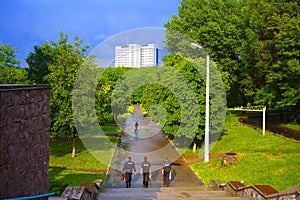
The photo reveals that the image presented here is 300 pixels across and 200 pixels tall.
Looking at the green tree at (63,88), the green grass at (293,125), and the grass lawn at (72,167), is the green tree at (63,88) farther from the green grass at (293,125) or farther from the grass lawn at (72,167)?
the green grass at (293,125)

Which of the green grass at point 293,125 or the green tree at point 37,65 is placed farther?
the green grass at point 293,125

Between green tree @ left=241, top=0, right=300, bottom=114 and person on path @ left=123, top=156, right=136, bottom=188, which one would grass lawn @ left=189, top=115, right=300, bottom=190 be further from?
green tree @ left=241, top=0, right=300, bottom=114

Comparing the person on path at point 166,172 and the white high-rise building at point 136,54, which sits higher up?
the white high-rise building at point 136,54

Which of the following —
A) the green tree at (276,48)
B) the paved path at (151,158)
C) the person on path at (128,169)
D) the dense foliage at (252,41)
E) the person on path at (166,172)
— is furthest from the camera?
the dense foliage at (252,41)

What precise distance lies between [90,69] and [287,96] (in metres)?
16.6

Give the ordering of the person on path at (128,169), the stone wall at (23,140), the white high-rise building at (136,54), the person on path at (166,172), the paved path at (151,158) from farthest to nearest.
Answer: the white high-rise building at (136,54) < the paved path at (151,158) < the person on path at (166,172) < the person on path at (128,169) < the stone wall at (23,140)

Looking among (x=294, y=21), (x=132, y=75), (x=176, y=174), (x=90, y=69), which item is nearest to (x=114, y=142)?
(x=132, y=75)

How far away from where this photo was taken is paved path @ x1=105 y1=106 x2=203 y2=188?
44.2 ft

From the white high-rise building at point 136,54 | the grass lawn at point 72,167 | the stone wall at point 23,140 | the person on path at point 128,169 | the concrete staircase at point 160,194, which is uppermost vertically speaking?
the white high-rise building at point 136,54

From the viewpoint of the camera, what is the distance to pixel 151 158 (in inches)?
723

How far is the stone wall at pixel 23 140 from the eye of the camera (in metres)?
3.50

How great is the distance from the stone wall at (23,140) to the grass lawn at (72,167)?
6.64 m

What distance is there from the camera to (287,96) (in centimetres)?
2625

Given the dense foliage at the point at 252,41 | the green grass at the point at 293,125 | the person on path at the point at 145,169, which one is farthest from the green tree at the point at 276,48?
the person on path at the point at 145,169
